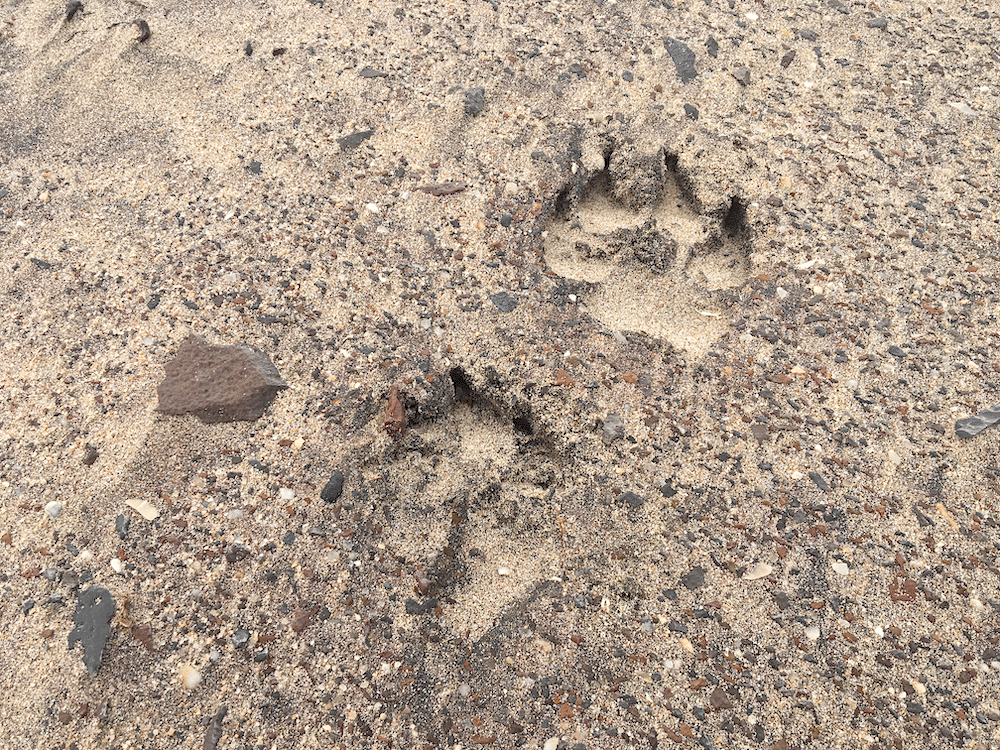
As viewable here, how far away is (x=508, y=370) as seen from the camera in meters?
1.70

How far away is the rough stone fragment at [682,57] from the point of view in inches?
85.5

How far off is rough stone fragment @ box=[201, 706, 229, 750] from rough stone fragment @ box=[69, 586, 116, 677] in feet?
0.77

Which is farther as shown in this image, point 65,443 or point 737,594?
point 65,443

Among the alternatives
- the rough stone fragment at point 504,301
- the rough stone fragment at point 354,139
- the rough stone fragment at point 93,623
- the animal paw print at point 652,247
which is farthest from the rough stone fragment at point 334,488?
the rough stone fragment at point 354,139

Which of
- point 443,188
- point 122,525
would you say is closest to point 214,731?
point 122,525

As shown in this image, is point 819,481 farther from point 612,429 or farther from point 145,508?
point 145,508

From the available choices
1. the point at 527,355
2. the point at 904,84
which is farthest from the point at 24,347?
the point at 904,84

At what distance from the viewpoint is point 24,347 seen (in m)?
1.72

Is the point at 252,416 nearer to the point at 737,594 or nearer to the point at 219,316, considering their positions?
the point at 219,316

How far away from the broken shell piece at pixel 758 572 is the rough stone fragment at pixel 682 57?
4.47 feet

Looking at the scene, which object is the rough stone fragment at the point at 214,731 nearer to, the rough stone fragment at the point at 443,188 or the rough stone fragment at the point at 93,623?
the rough stone fragment at the point at 93,623

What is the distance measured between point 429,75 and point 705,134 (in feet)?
2.55

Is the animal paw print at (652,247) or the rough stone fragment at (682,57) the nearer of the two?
the animal paw print at (652,247)

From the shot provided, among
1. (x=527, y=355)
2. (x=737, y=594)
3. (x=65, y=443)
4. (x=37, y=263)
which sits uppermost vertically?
(x=37, y=263)
